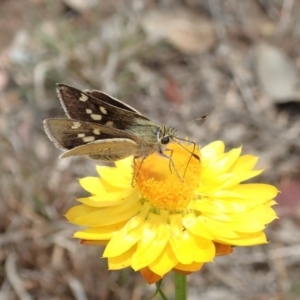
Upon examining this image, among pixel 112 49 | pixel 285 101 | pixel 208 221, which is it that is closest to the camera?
pixel 208 221

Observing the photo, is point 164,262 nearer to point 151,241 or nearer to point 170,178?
point 151,241

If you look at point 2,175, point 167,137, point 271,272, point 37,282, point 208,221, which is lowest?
point 271,272

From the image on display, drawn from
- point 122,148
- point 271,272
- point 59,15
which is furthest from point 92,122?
point 59,15

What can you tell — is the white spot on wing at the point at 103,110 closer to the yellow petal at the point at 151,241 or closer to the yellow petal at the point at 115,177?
the yellow petal at the point at 115,177

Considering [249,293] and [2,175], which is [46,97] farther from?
[249,293]

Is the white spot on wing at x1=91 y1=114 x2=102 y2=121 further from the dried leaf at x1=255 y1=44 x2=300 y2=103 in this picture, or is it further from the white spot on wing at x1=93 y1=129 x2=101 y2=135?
the dried leaf at x1=255 y1=44 x2=300 y2=103

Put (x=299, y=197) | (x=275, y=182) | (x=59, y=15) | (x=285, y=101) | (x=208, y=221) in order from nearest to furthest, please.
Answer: (x=208, y=221)
(x=299, y=197)
(x=275, y=182)
(x=285, y=101)
(x=59, y=15)

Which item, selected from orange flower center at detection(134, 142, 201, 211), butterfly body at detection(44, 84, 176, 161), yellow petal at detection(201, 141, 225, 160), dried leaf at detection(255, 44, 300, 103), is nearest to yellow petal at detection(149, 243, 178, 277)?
orange flower center at detection(134, 142, 201, 211)
